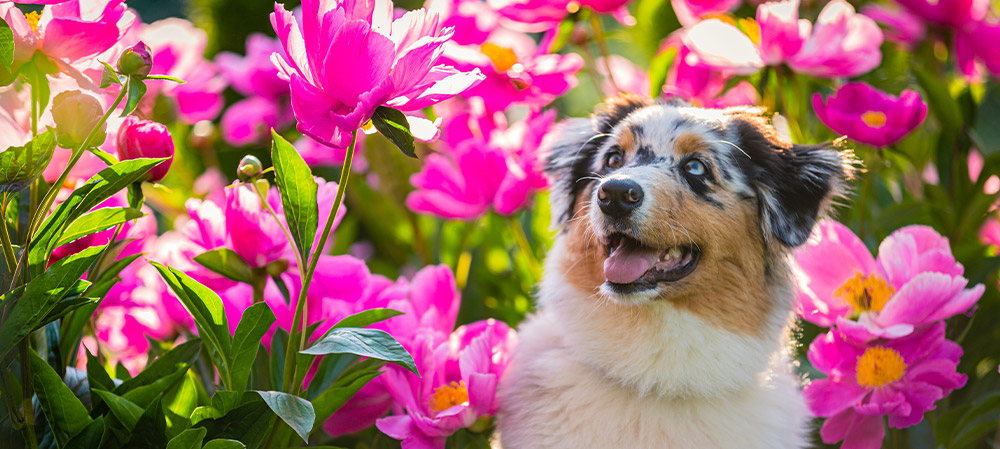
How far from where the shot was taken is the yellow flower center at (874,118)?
1660mm

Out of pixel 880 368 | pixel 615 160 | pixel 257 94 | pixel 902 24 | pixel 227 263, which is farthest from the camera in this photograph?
pixel 257 94

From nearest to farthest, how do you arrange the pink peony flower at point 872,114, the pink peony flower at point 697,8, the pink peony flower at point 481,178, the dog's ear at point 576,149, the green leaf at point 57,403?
the green leaf at point 57,403
the pink peony flower at point 872,114
the dog's ear at point 576,149
the pink peony flower at point 481,178
the pink peony flower at point 697,8

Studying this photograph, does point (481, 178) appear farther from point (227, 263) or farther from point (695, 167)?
point (227, 263)

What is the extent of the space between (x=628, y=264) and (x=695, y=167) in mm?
248

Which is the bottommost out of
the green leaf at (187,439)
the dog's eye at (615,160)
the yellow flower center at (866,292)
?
the yellow flower center at (866,292)

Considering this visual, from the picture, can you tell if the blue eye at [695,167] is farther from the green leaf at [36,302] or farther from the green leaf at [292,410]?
the green leaf at [36,302]

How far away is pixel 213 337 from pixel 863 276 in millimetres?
1184

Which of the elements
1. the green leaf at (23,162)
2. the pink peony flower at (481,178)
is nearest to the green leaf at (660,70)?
the pink peony flower at (481,178)

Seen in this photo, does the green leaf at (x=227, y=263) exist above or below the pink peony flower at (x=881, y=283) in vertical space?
above

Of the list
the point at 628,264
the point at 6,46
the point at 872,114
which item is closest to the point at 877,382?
the point at 628,264

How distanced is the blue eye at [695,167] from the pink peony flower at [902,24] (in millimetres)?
1038

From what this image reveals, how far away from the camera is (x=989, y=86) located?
2750 millimetres

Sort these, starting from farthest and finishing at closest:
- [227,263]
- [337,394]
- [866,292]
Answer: [866,292]
[227,263]
[337,394]

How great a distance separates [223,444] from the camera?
964mm
